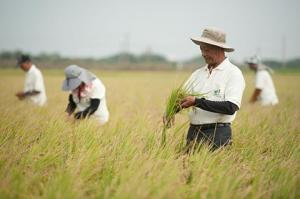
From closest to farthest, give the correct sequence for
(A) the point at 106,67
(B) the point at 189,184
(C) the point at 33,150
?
1. (B) the point at 189,184
2. (C) the point at 33,150
3. (A) the point at 106,67

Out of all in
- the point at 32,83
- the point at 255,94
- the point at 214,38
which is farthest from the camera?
the point at 255,94

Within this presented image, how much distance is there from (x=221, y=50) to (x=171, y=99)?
2.30 feet

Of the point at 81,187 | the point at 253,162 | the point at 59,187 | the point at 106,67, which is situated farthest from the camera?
the point at 106,67

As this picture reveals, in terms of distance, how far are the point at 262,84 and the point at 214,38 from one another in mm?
4878

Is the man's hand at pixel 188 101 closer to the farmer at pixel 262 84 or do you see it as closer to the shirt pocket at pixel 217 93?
the shirt pocket at pixel 217 93

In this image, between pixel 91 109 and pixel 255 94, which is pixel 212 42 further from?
pixel 255 94

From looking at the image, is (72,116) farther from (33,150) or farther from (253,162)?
(253,162)

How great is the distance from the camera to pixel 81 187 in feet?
8.73

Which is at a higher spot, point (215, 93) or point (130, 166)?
point (215, 93)

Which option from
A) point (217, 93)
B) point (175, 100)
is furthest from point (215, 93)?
point (175, 100)

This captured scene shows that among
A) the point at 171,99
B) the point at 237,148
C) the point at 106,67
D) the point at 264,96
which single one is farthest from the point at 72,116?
the point at 106,67

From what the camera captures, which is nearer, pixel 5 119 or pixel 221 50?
pixel 221 50

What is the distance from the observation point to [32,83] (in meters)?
7.36

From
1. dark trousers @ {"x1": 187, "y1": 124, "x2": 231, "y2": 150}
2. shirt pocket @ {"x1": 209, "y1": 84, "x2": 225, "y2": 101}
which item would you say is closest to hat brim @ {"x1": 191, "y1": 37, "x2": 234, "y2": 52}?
shirt pocket @ {"x1": 209, "y1": 84, "x2": 225, "y2": 101}
